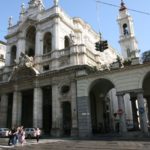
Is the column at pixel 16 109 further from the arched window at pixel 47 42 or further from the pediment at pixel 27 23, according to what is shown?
the pediment at pixel 27 23

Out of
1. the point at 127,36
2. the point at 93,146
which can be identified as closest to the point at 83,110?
the point at 93,146

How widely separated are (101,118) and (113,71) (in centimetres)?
1181

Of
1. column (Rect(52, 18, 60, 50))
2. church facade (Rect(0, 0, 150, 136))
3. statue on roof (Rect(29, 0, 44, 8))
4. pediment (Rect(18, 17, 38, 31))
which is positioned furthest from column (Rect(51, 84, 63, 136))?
statue on roof (Rect(29, 0, 44, 8))

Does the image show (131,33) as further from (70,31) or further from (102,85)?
(102,85)

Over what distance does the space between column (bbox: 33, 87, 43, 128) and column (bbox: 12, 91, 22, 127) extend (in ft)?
12.8

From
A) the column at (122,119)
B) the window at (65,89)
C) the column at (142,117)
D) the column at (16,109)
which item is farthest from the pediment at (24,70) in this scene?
the column at (142,117)

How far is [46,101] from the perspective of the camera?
3575 cm

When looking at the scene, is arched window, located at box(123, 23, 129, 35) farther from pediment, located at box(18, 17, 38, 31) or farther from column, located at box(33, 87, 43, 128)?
column, located at box(33, 87, 43, 128)

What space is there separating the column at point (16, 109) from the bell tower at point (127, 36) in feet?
93.8

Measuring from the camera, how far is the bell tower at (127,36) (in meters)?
53.8

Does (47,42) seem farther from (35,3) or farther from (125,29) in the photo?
(125,29)

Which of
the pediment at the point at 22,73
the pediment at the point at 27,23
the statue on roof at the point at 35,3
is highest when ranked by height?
the statue on roof at the point at 35,3

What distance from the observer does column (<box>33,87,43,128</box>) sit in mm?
32125

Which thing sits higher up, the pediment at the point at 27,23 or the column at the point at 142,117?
the pediment at the point at 27,23
